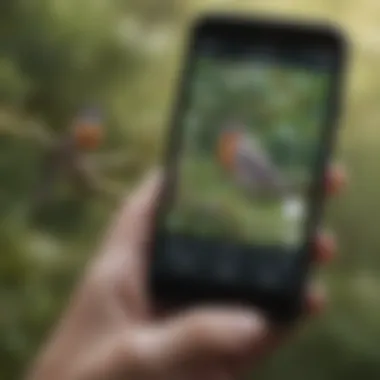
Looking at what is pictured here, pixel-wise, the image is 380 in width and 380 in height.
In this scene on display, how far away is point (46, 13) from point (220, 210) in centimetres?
15

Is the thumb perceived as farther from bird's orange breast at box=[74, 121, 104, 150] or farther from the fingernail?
bird's orange breast at box=[74, 121, 104, 150]

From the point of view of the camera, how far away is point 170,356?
0.63 metres

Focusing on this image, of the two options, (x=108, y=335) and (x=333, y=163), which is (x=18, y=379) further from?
(x=333, y=163)

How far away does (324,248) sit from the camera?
0.65 metres

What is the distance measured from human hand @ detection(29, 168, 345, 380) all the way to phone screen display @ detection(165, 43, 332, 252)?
0.02 metres

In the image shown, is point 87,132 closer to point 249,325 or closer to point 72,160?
point 72,160

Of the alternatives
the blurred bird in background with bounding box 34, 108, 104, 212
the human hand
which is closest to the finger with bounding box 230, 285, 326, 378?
the human hand

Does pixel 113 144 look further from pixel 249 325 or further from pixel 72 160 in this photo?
pixel 249 325

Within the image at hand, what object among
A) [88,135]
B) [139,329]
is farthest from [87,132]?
[139,329]

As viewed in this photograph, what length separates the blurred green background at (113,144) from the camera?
0.66 m

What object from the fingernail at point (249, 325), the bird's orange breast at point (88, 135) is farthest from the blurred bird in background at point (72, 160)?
the fingernail at point (249, 325)

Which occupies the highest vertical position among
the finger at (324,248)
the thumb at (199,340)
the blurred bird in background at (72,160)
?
the blurred bird in background at (72,160)

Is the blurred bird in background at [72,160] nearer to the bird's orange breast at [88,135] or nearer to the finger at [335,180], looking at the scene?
the bird's orange breast at [88,135]

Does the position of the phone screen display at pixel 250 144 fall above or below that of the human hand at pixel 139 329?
above
